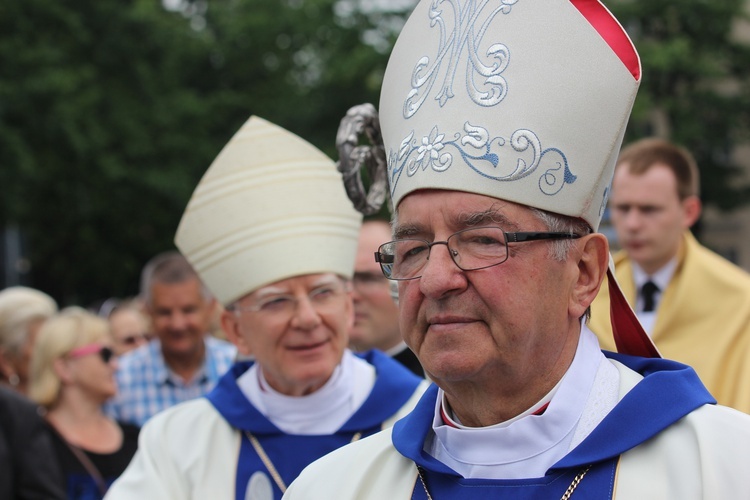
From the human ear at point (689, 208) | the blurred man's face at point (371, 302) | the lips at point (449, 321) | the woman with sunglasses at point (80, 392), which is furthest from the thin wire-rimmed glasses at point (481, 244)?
the woman with sunglasses at point (80, 392)

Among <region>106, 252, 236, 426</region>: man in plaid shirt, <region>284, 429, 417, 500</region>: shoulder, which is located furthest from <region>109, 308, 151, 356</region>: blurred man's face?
<region>284, 429, 417, 500</region>: shoulder

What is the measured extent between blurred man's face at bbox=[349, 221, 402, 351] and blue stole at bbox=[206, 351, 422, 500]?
114 centimetres

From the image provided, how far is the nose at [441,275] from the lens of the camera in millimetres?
2455

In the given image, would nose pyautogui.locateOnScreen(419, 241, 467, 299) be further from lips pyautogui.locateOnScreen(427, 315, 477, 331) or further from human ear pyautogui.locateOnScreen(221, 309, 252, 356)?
human ear pyautogui.locateOnScreen(221, 309, 252, 356)

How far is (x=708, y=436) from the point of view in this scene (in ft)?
7.79

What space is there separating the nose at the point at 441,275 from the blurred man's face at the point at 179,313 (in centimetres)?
448

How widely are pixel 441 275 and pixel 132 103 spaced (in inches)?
828

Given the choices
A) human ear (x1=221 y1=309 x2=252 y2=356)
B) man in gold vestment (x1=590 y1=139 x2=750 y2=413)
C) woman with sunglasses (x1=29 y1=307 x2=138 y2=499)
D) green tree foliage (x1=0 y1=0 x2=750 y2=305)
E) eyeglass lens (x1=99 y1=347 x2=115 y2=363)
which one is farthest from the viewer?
green tree foliage (x1=0 y1=0 x2=750 y2=305)

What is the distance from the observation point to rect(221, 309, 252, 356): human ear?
4.39 m

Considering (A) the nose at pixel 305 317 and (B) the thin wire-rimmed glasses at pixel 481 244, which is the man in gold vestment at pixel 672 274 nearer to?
(A) the nose at pixel 305 317

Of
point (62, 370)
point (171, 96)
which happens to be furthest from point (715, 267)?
point (171, 96)

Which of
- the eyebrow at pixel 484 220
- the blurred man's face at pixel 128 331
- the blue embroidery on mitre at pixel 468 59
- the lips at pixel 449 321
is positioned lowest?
the blurred man's face at pixel 128 331

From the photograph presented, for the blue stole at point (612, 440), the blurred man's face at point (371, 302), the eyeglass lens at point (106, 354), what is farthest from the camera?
the eyeglass lens at point (106, 354)

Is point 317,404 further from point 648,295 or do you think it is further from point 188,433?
point 648,295
